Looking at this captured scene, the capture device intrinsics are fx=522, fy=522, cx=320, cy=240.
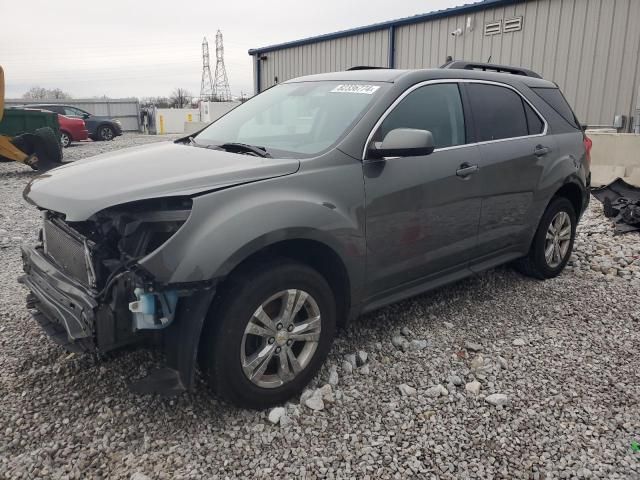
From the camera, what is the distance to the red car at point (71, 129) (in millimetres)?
19781

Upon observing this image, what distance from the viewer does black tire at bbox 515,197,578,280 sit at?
4.54 metres

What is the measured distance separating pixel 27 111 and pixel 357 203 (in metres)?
13.1

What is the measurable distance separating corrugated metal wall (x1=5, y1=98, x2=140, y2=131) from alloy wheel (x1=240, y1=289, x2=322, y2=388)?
117ft

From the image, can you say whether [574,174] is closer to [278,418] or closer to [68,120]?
[278,418]

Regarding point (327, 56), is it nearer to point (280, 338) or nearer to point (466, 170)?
point (466, 170)

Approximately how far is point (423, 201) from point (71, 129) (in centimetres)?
1998

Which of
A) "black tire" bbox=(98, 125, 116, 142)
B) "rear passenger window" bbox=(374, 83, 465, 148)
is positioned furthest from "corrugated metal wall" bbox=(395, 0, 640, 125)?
"black tire" bbox=(98, 125, 116, 142)

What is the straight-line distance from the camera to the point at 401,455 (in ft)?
8.18

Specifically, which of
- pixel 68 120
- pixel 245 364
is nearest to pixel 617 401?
pixel 245 364

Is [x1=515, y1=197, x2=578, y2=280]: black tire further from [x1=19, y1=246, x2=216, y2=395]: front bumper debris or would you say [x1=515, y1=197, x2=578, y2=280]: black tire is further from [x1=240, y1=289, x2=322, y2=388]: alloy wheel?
[x1=19, y1=246, x2=216, y2=395]: front bumper debris

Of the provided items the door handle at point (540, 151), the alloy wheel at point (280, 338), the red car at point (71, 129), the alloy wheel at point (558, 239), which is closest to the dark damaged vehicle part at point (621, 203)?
the alloy wheel at point (558, 239)

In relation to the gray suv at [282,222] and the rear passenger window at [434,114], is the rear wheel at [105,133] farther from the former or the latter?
the rear passenger window at [434,114]

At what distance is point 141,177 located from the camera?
8.61 ft

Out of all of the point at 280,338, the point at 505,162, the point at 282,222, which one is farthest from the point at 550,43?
the point at 280,338
